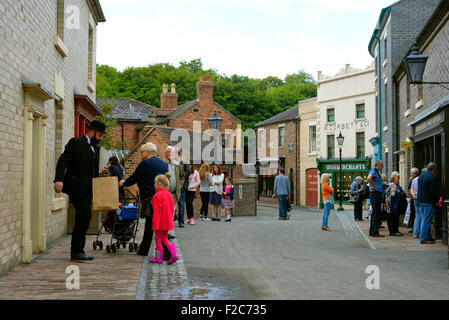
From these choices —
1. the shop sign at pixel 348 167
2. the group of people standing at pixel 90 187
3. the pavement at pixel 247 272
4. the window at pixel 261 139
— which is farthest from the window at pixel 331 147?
the group of people standing at pixel 90 187

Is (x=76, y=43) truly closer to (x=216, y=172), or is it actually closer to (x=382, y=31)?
(x=216, y=172)

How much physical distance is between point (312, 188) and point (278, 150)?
5.74m

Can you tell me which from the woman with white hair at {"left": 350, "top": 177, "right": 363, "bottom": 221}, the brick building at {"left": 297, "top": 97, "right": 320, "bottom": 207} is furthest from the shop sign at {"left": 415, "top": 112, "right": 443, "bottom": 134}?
the brick building at {"left": 297, "top": 97, "right": 320, "bottom": 207}

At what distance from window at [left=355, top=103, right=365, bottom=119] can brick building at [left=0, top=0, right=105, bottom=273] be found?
27.1m

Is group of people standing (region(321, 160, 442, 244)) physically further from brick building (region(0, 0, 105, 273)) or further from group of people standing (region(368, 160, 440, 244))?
brick building (region(0, 0, 105, 273))

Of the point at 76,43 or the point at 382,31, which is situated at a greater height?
the point at 382,31

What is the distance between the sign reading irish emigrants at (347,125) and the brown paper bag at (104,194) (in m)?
31.4

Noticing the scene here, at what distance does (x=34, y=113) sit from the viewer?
367 inches

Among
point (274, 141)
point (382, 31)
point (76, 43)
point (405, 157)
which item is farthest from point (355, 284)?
point (274, 141)

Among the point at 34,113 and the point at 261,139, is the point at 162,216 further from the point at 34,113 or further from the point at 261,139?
the point at 261,139

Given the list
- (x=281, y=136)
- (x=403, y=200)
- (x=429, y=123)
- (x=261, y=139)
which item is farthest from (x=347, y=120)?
(x=429, y=123)

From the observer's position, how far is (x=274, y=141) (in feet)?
160

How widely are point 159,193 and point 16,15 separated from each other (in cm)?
325

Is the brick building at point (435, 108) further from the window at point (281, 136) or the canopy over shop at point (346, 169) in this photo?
the window at point (281, 136)
